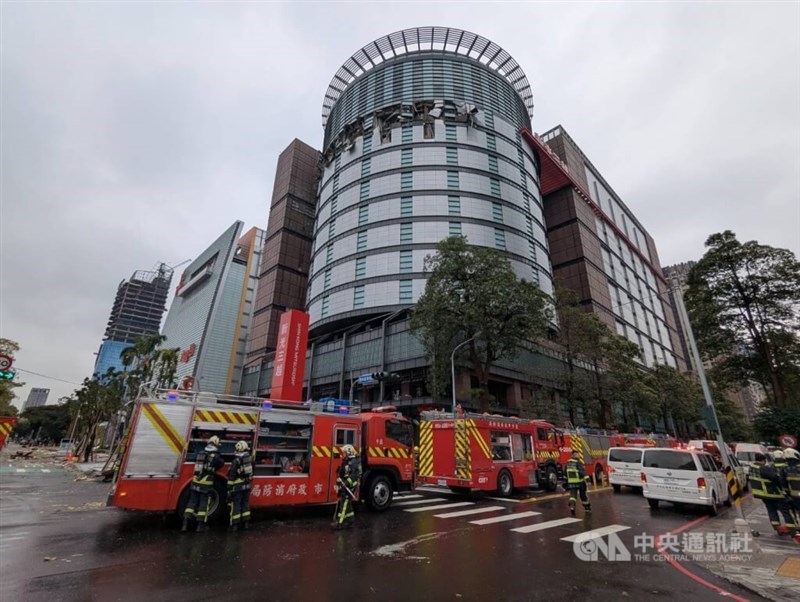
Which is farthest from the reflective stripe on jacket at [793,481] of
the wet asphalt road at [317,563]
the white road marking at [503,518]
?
the white road marking at [503,518]

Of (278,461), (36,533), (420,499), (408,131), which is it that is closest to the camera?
(36,533)

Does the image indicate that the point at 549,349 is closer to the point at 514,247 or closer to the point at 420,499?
the point at 514,247

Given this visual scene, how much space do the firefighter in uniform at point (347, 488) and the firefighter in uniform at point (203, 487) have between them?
9.08 feet

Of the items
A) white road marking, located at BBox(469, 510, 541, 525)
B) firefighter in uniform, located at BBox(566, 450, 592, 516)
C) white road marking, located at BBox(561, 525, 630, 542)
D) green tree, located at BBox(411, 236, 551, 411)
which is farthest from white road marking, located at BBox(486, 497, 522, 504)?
green tree, located at BBox(411, 236, 551, 411)

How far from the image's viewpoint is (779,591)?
5.16m

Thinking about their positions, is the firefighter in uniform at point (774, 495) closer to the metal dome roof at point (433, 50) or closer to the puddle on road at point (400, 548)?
the puddle on road at point (400, 548)

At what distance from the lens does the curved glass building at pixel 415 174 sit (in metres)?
46.0

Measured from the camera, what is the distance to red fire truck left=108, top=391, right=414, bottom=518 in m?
8.41

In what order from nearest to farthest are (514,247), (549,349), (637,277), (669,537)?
(669,537) < (549,349) < (514,247) < (637,277)

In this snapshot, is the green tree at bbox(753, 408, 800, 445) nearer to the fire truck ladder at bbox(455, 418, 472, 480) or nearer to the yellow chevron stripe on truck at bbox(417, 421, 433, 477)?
the fire truck ladder at bbox(455, 418, 472, 480)

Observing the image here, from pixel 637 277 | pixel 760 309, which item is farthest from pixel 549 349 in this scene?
pixel 637 277

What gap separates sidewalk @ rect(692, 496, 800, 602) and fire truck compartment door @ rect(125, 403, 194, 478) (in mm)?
10354

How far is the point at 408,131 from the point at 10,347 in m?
51.2

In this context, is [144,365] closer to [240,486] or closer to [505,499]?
[240,486]
